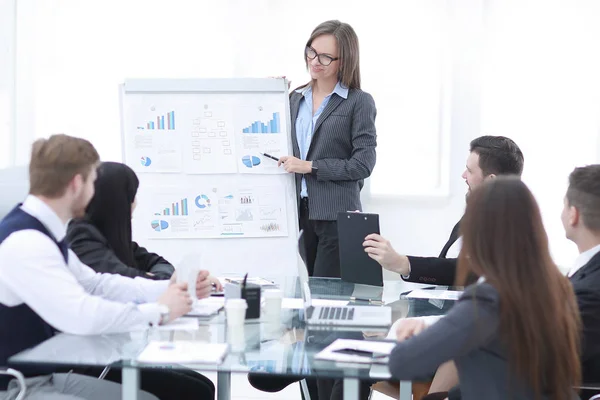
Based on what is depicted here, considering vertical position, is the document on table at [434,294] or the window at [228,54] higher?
the window at [228,54]

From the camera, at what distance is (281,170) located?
12.6 feet

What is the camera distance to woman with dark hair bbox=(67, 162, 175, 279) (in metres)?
2.56

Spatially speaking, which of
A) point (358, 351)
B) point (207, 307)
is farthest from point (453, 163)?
point (358, 351)

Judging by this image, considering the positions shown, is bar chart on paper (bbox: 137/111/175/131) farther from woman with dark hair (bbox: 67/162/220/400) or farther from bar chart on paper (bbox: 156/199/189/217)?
woman with dark hair (bbox: 67/162/220/400)

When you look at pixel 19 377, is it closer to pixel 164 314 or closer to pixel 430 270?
pixel 164 314

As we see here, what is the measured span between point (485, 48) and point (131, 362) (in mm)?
3228

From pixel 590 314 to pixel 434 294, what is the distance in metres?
0.80

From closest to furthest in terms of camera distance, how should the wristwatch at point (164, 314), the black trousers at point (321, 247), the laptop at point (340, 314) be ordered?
the wristwatch at point (164, 314) → the laptop at point (340, 314) → the black trousers at point (321, 247)

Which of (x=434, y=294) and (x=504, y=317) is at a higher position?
(x=504, y=317)

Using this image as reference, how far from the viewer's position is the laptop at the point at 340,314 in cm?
237

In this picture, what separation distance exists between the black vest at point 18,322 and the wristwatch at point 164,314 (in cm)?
32

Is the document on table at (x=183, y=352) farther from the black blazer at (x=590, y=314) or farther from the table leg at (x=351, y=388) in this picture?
the black blazer at (x=590, y=314)

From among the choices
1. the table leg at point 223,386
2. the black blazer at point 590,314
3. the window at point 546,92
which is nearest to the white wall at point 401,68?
the window at point 546,92

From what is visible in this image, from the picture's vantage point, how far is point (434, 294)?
2.88 metres
